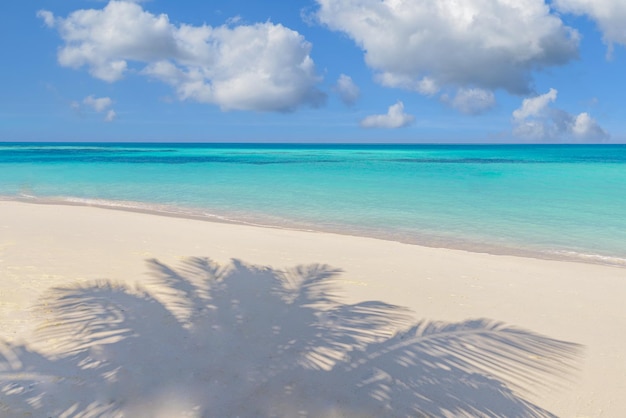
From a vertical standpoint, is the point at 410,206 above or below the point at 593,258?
above

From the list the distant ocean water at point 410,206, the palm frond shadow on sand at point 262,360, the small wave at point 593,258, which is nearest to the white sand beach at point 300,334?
the palm frond shadow on sand at point 262,360

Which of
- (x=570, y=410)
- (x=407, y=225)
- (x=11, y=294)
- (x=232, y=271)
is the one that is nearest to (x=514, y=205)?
(x=407, y=225)

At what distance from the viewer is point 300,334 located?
521 cm

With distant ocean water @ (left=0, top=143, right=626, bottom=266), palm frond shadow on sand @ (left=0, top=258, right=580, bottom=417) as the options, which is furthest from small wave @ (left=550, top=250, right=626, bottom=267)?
palm frond shadow on sand @ (left=0, top=258, right=580, bottom=417)

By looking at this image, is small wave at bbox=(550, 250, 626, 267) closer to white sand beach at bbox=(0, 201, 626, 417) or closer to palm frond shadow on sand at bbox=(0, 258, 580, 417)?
white sand beach at bbox=(0, 201, 626, 417)

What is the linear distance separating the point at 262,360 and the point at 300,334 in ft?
2.32

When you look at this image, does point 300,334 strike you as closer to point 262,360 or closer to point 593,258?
point 262,360

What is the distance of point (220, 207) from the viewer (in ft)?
56.6

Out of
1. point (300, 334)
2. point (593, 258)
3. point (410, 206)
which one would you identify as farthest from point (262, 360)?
point (410, 206)

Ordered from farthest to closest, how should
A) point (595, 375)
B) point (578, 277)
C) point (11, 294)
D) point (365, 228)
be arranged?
point (365, 228), point (578, 277), point (11, 294), point (595, 375)

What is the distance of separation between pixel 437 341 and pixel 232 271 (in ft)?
12.1

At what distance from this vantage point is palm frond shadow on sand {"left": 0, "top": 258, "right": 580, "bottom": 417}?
12.8 feet

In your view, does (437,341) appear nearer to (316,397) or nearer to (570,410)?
(570,410)

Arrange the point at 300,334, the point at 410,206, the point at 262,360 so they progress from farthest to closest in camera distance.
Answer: the point at 410,206 < the point at 300,334 < the point at 262,360
